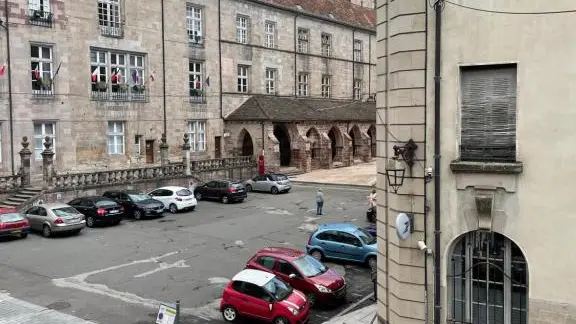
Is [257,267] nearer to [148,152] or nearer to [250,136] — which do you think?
[148,152]

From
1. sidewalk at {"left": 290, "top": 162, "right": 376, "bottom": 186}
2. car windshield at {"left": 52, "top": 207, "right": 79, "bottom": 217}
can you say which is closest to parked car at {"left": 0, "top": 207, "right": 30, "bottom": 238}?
car windshield at {"left": 52, "top": 207, "right": 79, "bottom": 217}

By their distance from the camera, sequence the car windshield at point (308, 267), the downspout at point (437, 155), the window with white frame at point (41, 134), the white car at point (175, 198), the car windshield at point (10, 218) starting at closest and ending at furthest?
the downspout at point (437, 155) → the car windshield at point (308, 267) → the car windshield at point (10, 218) → the white car at point (175, 198) → the window with white frame at point (41, 134)

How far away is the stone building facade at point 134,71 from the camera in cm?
3234

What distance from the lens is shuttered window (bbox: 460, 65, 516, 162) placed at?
9.02 metres

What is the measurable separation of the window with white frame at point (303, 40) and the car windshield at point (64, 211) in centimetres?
3114

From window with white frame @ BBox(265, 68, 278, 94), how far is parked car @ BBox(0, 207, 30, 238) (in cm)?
2792

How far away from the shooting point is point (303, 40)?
52.8 meters

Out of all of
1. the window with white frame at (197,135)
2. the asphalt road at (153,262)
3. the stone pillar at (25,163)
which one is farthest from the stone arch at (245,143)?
the stone pillar at (25,163)

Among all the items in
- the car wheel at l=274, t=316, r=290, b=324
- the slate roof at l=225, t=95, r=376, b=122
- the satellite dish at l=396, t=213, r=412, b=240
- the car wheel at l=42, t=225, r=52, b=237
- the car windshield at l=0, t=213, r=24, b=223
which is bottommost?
the car wheel at l=274, t=316, r=290, b=324

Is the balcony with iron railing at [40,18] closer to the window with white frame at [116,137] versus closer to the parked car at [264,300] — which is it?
the window with white frame at [116,137]

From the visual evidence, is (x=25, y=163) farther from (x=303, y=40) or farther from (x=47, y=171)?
(x=303, y=40)

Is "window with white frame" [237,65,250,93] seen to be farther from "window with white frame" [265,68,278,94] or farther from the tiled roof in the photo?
the tiled roof

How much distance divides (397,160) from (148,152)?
32014 millimetres

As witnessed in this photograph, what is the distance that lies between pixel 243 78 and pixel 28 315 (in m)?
33.5
